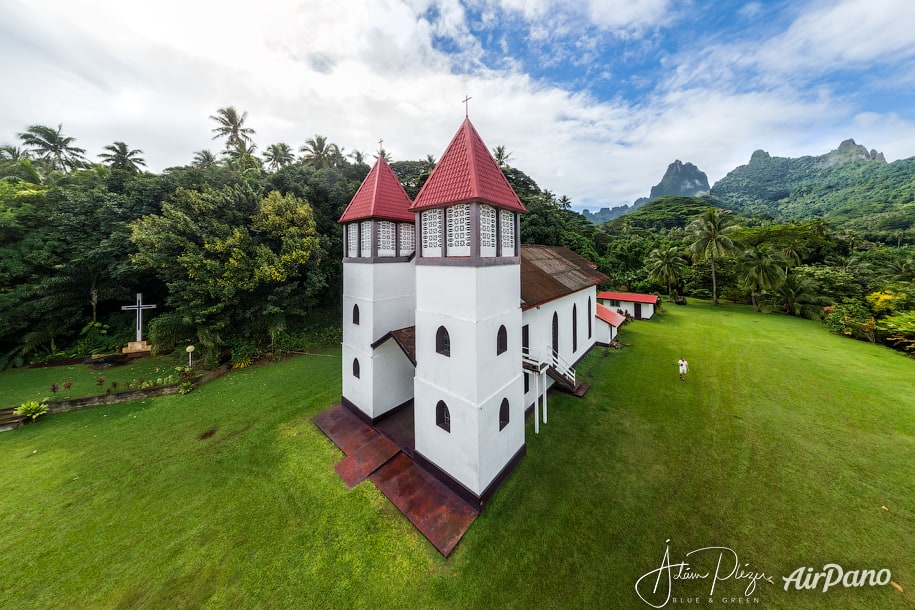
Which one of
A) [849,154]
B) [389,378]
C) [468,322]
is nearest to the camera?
[468,322]

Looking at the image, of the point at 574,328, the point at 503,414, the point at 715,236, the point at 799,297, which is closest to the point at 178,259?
the point at 503,414

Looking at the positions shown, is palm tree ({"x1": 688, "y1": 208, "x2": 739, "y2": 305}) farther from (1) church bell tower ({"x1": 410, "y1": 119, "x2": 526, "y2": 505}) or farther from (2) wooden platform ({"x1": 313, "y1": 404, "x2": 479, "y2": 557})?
(2) wooden platform ({"x1": 313, "y1": 404, "x2": 479, "y2": 557})

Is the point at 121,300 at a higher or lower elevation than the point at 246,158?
lower

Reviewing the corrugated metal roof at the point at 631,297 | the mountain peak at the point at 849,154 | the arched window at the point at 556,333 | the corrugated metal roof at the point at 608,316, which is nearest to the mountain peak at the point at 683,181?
the mountain peak at the point at 849,154

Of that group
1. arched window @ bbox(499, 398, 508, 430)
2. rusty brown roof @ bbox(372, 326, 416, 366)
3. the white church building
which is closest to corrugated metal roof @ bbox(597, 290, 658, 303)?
the white church building

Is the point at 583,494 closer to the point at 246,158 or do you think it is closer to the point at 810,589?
the point at 810,589

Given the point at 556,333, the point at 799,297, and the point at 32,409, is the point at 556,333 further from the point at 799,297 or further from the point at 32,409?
the point at 799,297

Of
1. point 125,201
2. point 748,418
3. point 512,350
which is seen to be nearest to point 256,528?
point 512,350
